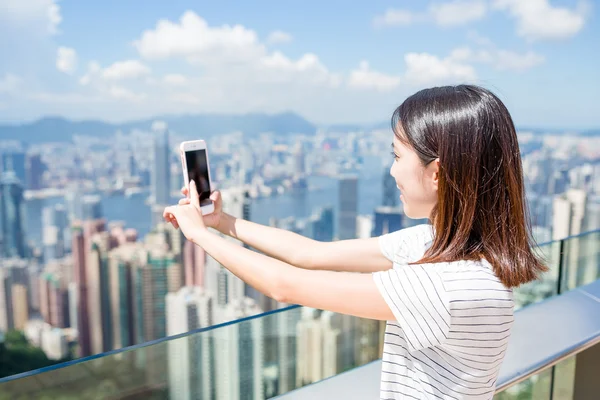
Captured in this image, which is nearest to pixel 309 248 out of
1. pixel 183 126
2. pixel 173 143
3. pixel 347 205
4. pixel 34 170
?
pixel 173 143

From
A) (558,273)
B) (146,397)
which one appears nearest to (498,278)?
(146,397)

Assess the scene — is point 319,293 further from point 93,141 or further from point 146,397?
point 93,141

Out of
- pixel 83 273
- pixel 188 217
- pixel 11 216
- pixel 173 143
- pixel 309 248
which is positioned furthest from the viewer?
pixel 11 216

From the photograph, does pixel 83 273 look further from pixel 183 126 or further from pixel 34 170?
pixel 183 126

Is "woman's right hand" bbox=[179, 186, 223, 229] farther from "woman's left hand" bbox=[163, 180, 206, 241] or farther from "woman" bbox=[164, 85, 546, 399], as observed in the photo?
"woman" bbox=[164, 85, 546, 399]

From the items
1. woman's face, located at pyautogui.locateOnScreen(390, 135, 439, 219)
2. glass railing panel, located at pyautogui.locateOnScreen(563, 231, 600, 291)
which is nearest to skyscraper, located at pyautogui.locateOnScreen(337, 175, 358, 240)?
glass railing panel, located at pyautogui.locateOnScreen(563, 231, 600, 291)

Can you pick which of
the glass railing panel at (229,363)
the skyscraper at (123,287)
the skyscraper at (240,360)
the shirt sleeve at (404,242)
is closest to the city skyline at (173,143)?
the skyscraper at (123,287)

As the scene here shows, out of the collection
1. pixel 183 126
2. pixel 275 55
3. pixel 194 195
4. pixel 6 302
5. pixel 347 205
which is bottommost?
pixel 6 302

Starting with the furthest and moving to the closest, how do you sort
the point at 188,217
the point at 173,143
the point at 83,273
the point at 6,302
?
the point at 83,273, the point at 6,302, the point at 173,143, the point at 188,217
